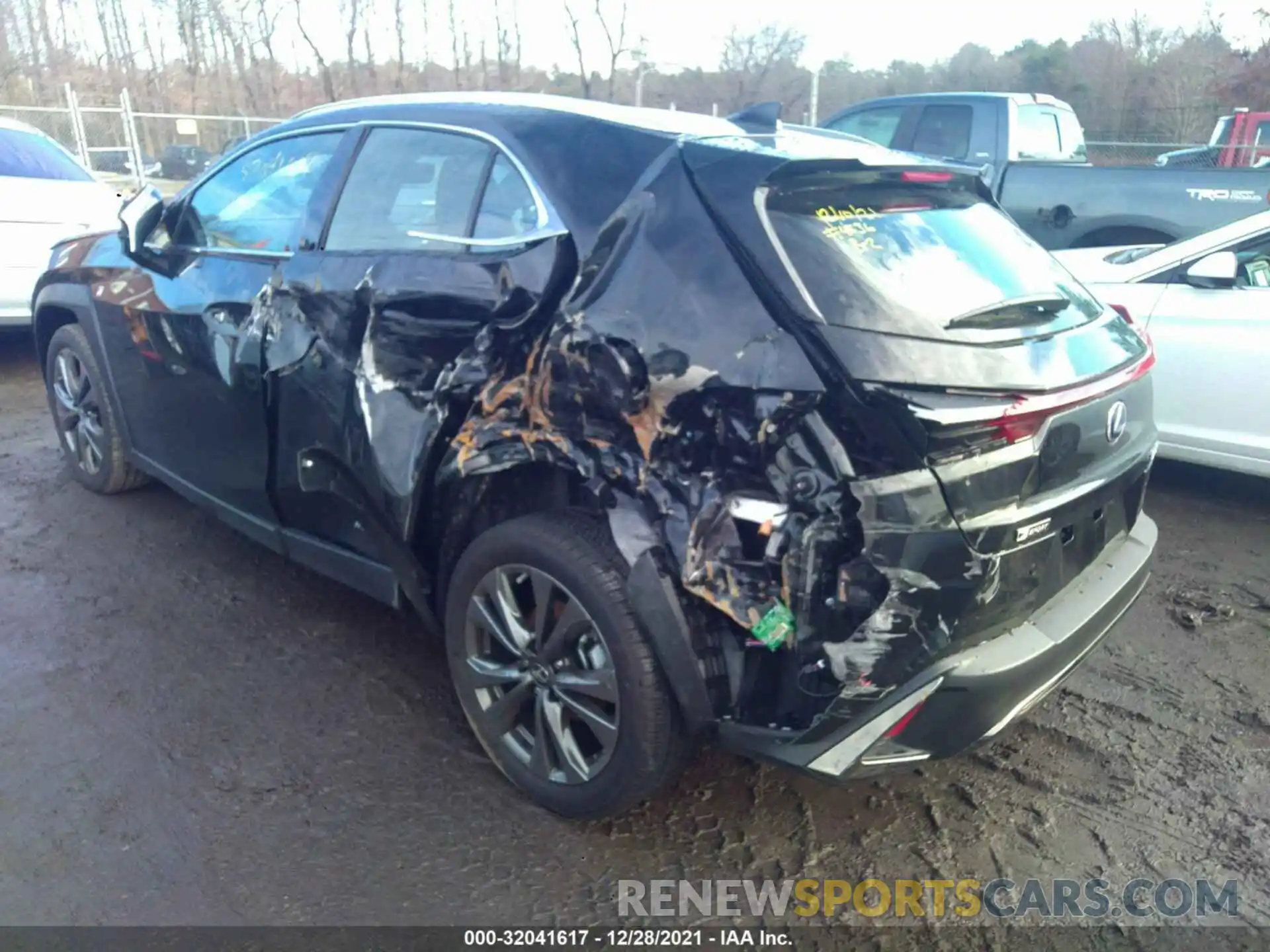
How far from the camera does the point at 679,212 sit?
8.09 ft

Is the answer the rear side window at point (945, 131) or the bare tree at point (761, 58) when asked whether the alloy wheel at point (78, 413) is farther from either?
the bare tree at point (761, 58)

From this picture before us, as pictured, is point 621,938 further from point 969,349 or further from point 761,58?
point 761,58

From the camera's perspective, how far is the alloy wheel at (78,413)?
4.81 metres

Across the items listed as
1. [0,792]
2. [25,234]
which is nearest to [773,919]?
[0,792]

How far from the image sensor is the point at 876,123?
34.9ft

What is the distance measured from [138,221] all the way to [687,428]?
2.86 metres

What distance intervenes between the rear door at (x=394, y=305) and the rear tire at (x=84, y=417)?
5.78 ft

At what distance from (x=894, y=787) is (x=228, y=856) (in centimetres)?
186

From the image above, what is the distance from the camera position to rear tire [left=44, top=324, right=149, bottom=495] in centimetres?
465

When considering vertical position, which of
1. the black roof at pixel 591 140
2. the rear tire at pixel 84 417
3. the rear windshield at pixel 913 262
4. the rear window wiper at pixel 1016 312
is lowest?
the rear tire at pixel 84 417

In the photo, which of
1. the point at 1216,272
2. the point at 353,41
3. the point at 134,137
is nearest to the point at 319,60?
the point at 353,41

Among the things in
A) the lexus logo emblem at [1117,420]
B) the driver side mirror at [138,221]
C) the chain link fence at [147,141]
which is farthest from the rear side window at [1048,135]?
the driver side mirror at [138,221]

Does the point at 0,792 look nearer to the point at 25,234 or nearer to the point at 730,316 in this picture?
the point at 730,316

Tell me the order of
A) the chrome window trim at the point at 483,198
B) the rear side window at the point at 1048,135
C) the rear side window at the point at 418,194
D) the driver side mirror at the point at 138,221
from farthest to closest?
the rear side window at the point at 1048,135 → the driver side mirror at the point at 138,221 → the rear side window at the point at 418,194 → the chrome window trim at the point at 483,198
